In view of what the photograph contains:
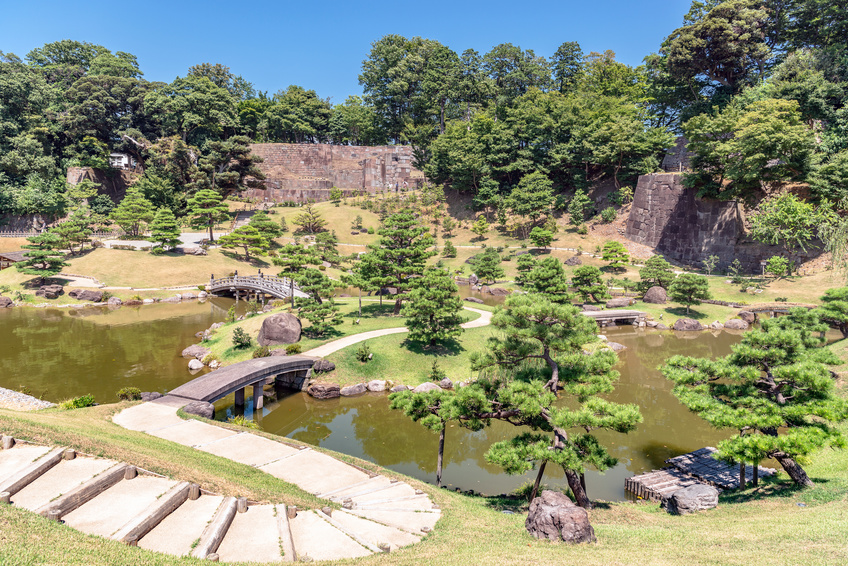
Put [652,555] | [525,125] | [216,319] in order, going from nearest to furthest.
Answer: [652,555] < [216,319] < [525,125]

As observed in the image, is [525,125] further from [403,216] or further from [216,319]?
[216,319]

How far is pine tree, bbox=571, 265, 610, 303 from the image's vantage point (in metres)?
34.2

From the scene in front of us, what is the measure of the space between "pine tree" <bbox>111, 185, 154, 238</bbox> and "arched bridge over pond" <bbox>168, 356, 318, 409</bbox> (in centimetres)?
3763

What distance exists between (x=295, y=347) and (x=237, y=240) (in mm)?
29702

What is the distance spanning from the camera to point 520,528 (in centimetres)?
902

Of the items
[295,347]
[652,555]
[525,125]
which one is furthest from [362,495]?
[525,125]

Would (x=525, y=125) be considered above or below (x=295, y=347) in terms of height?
above

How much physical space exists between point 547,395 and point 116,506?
861 centimetres

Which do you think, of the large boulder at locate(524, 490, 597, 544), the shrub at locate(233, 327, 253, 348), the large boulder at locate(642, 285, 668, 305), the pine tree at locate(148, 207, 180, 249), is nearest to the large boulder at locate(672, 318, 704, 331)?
the large boulder at locate(642, 285, 668, 305)

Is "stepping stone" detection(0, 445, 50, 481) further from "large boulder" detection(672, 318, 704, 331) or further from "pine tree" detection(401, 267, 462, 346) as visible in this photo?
"large boulder" detection(672, 318, 704, 331)

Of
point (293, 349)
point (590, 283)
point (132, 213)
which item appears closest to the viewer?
point (293, 349)

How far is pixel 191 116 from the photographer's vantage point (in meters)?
59.6

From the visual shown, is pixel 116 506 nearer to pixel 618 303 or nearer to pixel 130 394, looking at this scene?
pixel 130 394

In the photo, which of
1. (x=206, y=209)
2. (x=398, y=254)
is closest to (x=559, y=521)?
(x=398, y=254)
